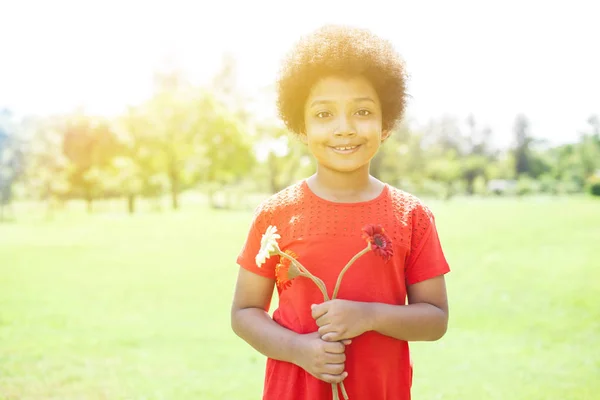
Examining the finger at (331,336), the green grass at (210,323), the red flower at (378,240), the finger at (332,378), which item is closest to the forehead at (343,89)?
the red flower at (378,240)

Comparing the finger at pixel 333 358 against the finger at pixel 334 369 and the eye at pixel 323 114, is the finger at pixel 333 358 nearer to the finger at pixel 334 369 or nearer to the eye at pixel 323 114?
the finger at pixel 334 369

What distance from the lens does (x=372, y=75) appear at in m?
1.94

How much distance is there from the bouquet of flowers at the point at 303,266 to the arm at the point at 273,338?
0.22 feet

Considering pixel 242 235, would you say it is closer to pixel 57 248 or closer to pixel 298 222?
pixel 57 248

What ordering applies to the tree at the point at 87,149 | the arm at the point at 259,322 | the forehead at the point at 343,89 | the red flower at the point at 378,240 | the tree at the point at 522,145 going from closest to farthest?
the red flower at the point at 378,240
the arm at the point at 259,322
the forehead at the point at 343,89
the tree at the point at 87,149
the tree at the point at 522,145

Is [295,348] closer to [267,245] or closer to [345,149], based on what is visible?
[267,245]

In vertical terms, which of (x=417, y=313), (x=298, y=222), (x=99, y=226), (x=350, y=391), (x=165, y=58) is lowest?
(x=99, y=226)

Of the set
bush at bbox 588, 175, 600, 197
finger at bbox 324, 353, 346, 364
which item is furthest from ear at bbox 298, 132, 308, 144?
bush at bbox 588, 175, 600, 197

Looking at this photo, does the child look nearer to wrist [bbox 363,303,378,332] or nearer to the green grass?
wrist [bbox 363,303,378,332]

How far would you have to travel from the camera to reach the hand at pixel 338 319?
1.65 meters

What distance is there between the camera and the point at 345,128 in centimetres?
182

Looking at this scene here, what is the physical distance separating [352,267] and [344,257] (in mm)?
38

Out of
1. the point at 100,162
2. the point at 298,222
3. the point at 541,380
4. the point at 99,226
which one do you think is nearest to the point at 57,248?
the point at 99,226

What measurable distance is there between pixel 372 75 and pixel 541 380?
4250 millimetres
